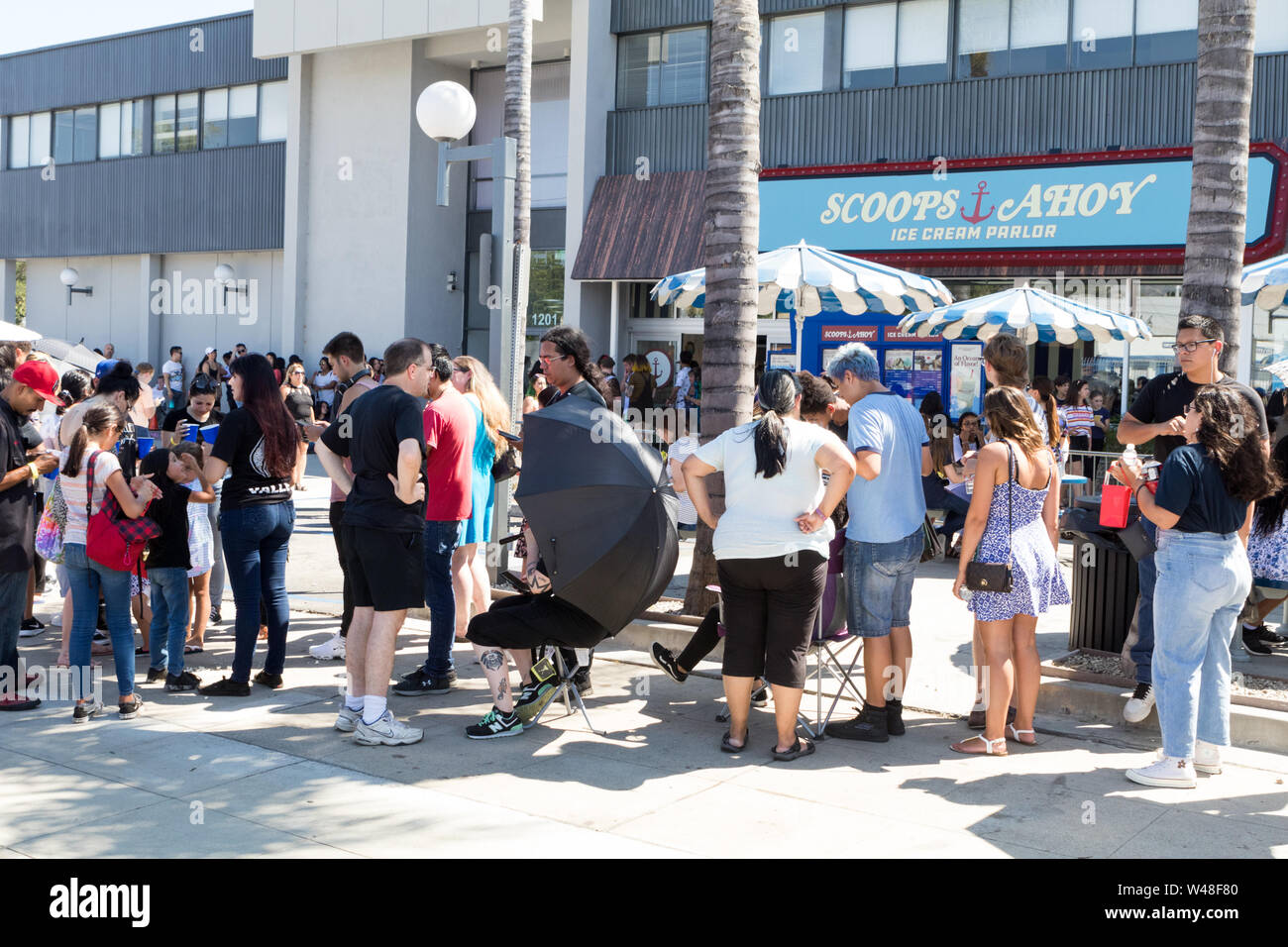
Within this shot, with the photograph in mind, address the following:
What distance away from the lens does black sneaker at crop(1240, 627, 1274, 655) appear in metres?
8.20

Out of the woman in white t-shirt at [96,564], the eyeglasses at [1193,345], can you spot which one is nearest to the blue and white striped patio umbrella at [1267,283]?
the eyeglasses at [1193,345]

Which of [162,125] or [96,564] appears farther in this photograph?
[162,125]

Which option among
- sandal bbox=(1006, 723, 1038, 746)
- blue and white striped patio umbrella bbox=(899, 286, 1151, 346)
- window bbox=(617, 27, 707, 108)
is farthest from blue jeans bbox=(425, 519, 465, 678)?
window bbox=(617, 27, 707, 108)

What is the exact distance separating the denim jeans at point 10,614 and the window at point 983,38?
1632cm

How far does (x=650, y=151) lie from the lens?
856 inches

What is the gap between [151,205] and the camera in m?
30.5

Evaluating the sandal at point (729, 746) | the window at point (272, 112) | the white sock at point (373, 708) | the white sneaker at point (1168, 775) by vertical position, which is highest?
the window at point (272, 112)

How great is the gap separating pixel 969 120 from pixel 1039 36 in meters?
1.51

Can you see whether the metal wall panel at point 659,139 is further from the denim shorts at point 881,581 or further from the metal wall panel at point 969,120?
the denim shorts at point 881,581

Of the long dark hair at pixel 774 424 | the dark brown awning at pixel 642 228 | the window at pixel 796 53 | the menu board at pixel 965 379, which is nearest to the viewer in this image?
the long dark hair at pixel 774 424

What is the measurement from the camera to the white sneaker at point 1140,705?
651 cm

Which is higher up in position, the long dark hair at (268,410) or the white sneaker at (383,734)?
the long dark hair at (268,410)

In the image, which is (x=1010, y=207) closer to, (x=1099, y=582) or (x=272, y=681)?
(x=1099, y=582)

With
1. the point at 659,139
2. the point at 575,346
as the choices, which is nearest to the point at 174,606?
the point at 575,346
